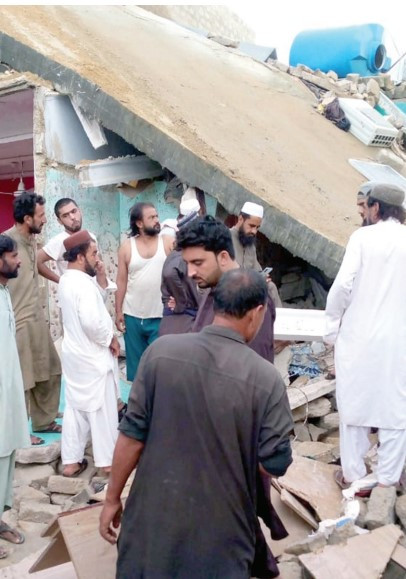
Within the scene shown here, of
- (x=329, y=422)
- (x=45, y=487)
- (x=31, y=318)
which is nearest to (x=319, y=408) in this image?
(x=329, y=422)

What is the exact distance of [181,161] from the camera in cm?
500

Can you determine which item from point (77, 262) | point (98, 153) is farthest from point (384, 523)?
point (98, 153)

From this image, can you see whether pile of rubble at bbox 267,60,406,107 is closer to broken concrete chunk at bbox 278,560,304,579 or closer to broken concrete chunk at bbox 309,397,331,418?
broken concrete chunk at bbox 309,397,331,418

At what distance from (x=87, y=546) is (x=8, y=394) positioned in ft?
3.35

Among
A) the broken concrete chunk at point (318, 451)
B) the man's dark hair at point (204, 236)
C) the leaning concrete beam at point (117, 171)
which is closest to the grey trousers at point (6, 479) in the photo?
the man's dark hair at point (204, 236)

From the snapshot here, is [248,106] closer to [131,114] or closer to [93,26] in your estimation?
[93,26]

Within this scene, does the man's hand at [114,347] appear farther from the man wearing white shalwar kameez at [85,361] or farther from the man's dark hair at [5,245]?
the man's dark hair at [5,245]

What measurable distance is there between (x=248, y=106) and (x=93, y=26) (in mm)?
2168

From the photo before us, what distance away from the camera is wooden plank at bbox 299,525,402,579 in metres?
2.62

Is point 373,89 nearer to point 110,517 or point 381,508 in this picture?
point 381,508

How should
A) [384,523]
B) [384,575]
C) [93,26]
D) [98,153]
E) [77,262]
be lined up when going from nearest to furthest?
[384,575] < [384,523] < [77,262] < [98,153] < [93,26]

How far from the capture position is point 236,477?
77.2 inches

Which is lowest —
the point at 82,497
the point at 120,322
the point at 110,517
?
the point at 82,497

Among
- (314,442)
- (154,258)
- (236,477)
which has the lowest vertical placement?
(314,442)
